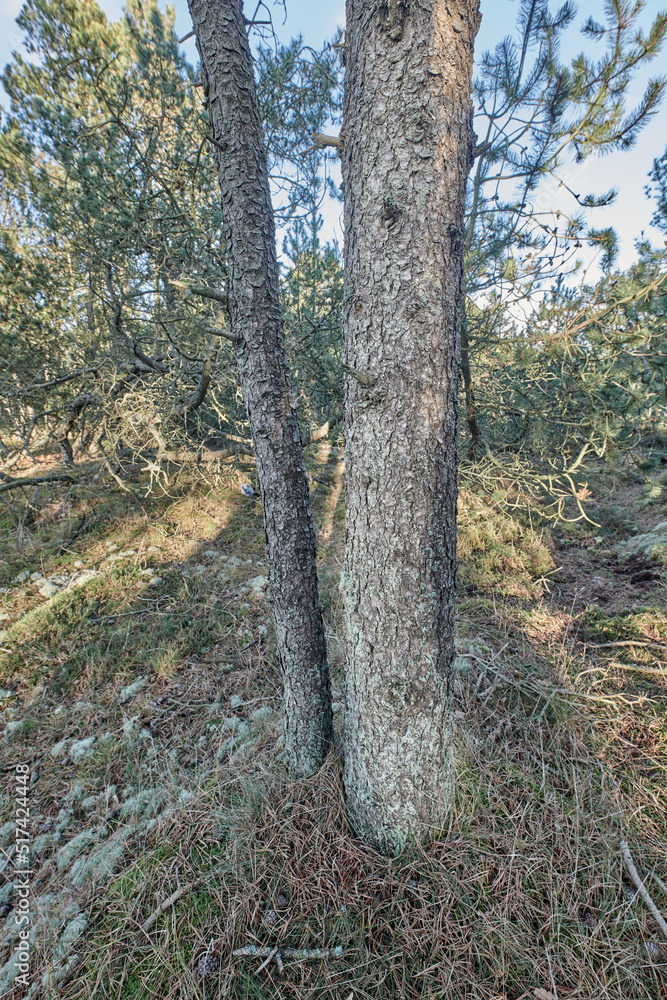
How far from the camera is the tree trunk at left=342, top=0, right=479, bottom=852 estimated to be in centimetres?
116

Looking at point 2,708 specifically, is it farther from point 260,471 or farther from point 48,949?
point 260,471

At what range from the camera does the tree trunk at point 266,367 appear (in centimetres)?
154

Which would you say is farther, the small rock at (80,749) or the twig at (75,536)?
the twig at (75,536)

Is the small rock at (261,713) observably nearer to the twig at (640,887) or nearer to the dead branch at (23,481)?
the twig at (640,887)

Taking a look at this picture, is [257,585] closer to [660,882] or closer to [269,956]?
[269,956]

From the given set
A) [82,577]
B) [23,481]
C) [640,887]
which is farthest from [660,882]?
[23,481]

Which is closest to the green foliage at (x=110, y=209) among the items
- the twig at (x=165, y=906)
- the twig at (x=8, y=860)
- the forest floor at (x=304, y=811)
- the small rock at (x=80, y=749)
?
the forest floor at (x=304, y=811)

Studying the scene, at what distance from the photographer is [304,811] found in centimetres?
170

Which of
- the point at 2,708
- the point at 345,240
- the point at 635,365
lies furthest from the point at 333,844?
the point at 635,365

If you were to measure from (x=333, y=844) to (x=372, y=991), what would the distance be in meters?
0.41

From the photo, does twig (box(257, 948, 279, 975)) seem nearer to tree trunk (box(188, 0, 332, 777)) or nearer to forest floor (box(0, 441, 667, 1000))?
forest floor (box(0, 441, 667, 1000))

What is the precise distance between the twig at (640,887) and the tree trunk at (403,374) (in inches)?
27.8

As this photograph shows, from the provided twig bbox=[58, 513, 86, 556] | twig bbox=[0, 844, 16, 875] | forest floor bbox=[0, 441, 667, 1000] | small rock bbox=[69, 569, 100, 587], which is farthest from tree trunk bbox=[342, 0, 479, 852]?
twig bbox=[58, 513, 86, 556]

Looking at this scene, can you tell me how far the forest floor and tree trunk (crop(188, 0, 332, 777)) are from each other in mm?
380
